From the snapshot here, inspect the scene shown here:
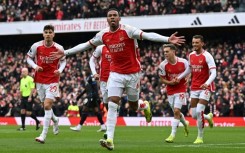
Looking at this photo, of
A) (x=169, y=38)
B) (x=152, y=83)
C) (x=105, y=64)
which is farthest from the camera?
(x=152, y=83)

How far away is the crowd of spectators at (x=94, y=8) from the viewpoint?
41625mm

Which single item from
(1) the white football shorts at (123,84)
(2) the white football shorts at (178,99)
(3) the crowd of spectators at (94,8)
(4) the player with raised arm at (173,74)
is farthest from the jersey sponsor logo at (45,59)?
(3) the crowd of spectators at (94,8)

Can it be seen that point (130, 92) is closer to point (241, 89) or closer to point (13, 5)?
point (241, 89)

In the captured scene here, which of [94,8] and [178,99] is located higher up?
[94,8]

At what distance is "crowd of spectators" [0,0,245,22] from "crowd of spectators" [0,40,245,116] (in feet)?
7.78

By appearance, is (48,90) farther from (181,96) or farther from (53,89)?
(181,96)

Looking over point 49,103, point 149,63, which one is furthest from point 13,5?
point 49,103

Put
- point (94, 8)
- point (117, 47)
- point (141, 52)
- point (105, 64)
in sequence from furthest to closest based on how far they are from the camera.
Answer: point (94, 8)
point (141, 52)
point (105, 64)
point (117, 47)

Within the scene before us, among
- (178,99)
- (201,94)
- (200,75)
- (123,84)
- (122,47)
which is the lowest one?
(178,99)

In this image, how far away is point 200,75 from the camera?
18312 mm

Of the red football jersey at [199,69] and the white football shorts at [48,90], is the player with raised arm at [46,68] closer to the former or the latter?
the white football shorts at [48,90]

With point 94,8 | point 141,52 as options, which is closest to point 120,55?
point 141,52

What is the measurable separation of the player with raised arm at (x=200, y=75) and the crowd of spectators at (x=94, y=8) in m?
23.3

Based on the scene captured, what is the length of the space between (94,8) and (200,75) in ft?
91.0
